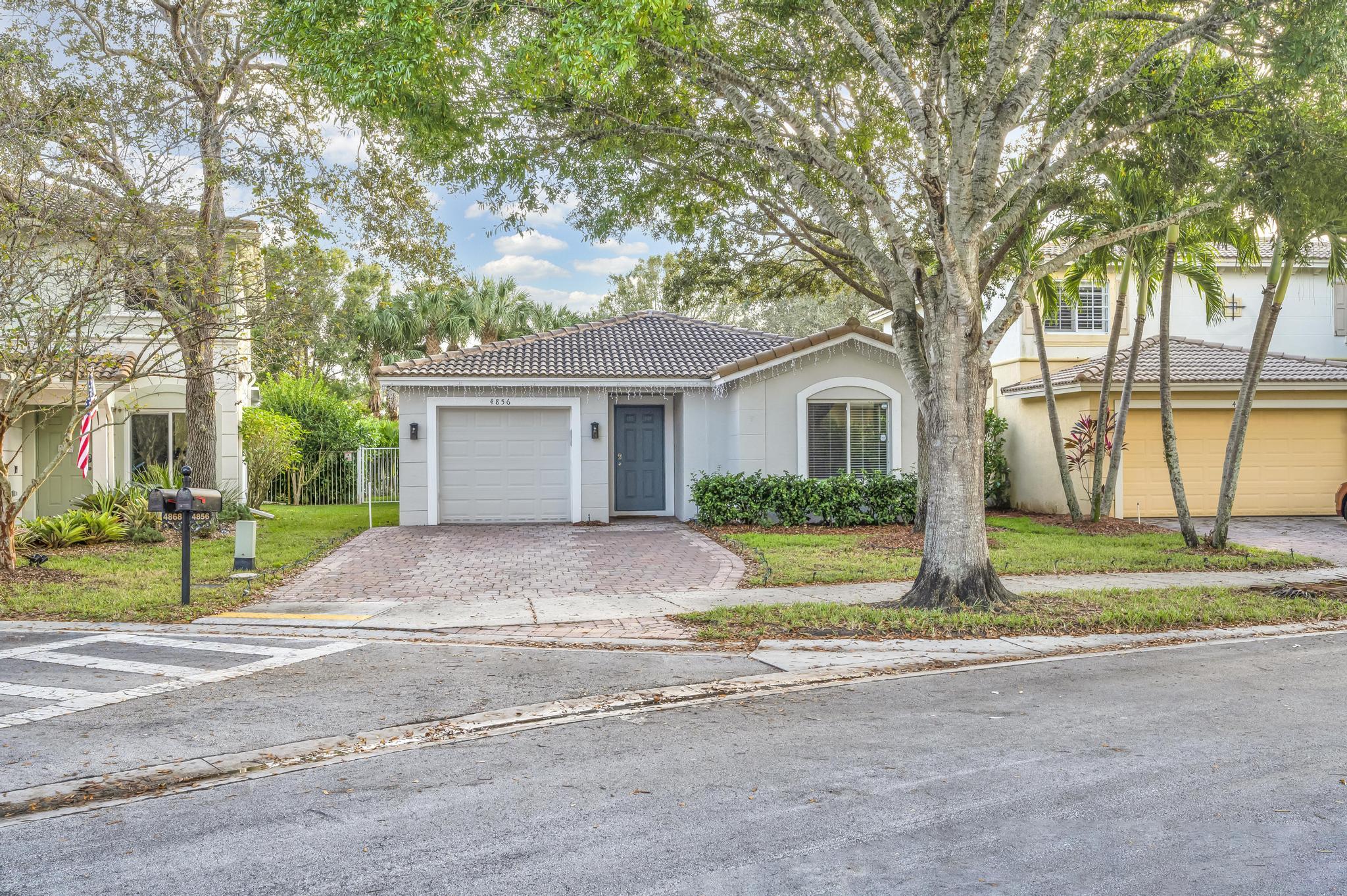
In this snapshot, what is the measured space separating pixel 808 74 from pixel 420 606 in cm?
796

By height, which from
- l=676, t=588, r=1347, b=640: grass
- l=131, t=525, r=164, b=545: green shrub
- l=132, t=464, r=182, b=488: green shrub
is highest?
l=132, t=464, r=182, b=488: green shrub

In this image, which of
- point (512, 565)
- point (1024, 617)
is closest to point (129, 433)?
point (512, 565)

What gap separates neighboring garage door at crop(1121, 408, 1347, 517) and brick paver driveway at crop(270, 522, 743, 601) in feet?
30.4

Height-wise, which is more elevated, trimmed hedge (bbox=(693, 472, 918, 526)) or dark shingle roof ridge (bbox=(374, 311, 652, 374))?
dark shingle roof ridge (bbox=(374, 311, 652, 374))

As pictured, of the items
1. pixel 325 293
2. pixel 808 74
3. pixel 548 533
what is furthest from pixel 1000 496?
pixel 325 293

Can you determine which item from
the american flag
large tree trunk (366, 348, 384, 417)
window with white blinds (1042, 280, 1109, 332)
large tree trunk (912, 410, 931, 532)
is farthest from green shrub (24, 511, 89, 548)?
window with white blinds (1042, 280, 1109, 332)

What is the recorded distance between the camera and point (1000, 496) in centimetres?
2112

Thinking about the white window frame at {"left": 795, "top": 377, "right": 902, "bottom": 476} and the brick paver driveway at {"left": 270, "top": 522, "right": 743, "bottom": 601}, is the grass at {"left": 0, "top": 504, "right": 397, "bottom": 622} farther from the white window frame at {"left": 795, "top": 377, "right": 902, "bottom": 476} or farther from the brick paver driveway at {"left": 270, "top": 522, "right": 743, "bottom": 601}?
the white window frame at {"left": 795, "top": 377, "right": 902, "bottom": 476}

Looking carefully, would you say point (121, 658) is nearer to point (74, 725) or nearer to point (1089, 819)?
point (74, 725)

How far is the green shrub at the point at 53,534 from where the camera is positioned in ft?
46.1

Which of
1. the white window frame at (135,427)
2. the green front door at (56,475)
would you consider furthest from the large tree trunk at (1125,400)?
the green front door at (56,475)

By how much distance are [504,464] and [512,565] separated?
5940 mm

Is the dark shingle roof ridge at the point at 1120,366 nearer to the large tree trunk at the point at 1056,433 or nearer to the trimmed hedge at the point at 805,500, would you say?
the large tree trunk at the point at 1056,433

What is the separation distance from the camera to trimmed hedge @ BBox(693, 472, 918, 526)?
1697cm
